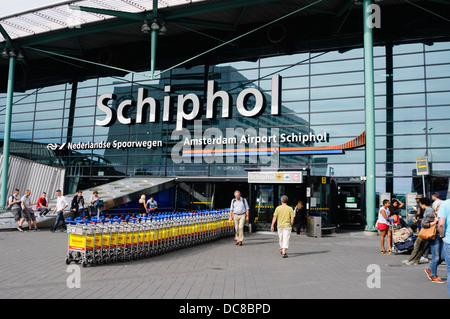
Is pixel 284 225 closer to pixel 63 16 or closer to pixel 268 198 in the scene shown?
pixel 268 198

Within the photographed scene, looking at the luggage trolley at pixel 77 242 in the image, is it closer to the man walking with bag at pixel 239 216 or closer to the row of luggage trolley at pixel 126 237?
the row of luggage trolley at pixel 126 237

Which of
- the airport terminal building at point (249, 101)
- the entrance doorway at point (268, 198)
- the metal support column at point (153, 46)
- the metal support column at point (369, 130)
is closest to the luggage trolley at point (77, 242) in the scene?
the airport terminal building at point (249, 101)

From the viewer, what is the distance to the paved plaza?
20.5ft

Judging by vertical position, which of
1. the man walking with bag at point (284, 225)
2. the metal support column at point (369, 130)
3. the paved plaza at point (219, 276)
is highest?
the metal support column at point (369, 130)

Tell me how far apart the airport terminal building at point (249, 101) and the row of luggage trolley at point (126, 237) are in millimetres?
6546

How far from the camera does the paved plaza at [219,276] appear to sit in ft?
20.5

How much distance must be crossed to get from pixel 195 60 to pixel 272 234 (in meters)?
14.7

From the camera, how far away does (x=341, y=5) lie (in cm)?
2188

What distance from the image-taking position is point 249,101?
24656mm

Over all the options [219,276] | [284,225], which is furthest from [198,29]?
[219,276]

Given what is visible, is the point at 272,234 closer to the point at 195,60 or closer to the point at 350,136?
the point at 350,136

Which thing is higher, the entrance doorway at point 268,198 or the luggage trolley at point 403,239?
the entrance doorway at point 268,198

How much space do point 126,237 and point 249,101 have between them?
54.9 ft

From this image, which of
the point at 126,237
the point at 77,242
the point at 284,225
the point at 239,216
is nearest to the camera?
the point at 77,242
